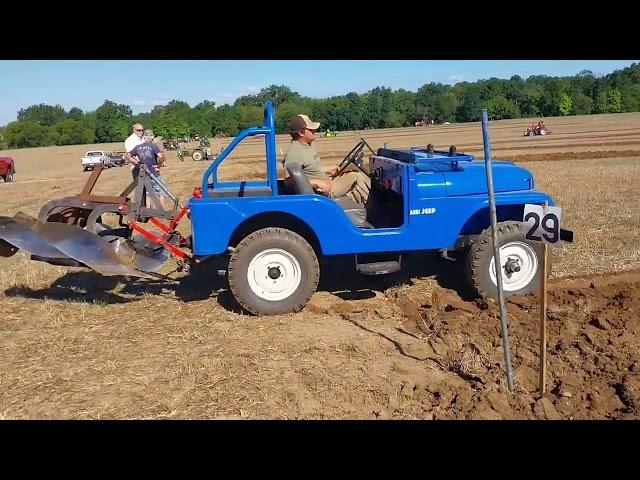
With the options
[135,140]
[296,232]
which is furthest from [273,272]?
[135,140]

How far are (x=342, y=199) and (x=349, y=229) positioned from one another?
1.00 m

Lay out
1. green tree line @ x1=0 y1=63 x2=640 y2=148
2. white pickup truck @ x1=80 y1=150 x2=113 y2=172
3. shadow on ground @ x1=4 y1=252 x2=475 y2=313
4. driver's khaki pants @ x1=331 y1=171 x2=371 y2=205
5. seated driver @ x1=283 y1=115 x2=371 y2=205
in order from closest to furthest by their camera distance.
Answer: seated driver @ x1=283 y1=115 x2=371 y2=205 → shadow on ground @ x1=4 y1=252 x2=475 y2=313 → driver's khaki pants @ x1=331 y1=171 x2=371 y2=205 → white pickup truck @ x1=80 y1=150 x2=113 y2=172 → green tree line @ x1=0 y1=63 x2=640 y2=148

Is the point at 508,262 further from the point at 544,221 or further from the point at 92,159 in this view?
the point at 92,159

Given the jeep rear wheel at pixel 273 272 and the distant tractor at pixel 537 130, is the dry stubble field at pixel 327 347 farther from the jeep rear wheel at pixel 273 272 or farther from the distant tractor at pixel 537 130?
the distant tractor at pixel 537 130

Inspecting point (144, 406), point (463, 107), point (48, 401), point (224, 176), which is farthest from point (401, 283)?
point (463, 107)

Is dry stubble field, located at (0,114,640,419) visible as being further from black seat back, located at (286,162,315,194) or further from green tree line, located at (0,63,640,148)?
green tree line, located at (0,63,640,148)

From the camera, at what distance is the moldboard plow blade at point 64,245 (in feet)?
17.6

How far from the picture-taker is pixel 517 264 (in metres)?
5.54

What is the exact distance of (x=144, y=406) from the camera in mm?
3814

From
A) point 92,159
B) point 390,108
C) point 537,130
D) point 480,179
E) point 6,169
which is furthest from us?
point 390,108

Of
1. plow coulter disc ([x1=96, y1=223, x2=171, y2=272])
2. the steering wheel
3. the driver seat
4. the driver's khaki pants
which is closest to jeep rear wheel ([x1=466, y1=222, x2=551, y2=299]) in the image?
the driver seat

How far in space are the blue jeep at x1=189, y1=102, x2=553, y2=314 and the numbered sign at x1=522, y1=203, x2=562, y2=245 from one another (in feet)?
5.94

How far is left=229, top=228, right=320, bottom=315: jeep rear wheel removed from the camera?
17.3ft
